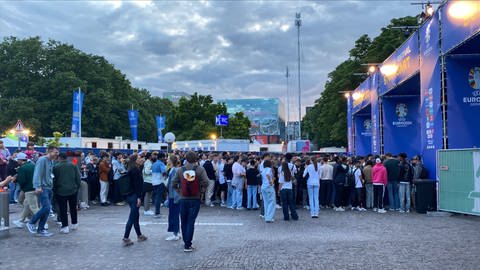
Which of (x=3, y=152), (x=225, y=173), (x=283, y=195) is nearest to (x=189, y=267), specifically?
(x=283, y=195)

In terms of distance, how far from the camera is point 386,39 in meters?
39.0

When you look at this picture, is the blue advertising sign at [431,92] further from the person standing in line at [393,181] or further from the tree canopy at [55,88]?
the tree canopy at [55,88]

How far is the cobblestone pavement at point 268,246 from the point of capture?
7168 mm

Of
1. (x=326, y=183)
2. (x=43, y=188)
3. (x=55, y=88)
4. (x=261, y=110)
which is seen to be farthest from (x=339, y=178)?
(x=261, y=110)

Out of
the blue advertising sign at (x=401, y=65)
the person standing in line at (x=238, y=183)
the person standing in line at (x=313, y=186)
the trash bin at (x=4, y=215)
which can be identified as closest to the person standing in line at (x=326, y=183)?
the person standing in line at (x=313, y=186)

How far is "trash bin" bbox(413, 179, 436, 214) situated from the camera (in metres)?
13.9

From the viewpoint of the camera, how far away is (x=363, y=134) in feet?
104

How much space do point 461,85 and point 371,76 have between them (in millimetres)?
11250

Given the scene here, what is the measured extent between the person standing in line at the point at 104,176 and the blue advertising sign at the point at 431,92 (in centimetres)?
1102

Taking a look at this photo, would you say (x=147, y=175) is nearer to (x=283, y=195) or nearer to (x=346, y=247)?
A: (x=283, y=195)

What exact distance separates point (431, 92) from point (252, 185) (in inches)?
257

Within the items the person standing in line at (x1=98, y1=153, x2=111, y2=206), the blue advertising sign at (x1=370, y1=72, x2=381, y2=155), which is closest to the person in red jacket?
the blue advertising sign at (x1=370, y1=72, x2=381, y2=155)

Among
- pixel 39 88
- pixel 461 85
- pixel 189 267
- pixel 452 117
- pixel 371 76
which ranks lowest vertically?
pixel 189 267

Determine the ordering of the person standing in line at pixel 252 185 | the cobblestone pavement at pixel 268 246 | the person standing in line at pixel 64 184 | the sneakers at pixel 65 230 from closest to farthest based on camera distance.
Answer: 1. the cobblestone pavement at pixel 268 246
2. the person standing in line at pixel 64 184
3. the sneakers at pixel 65 230
4. the person standing in line at pixel 252 185
